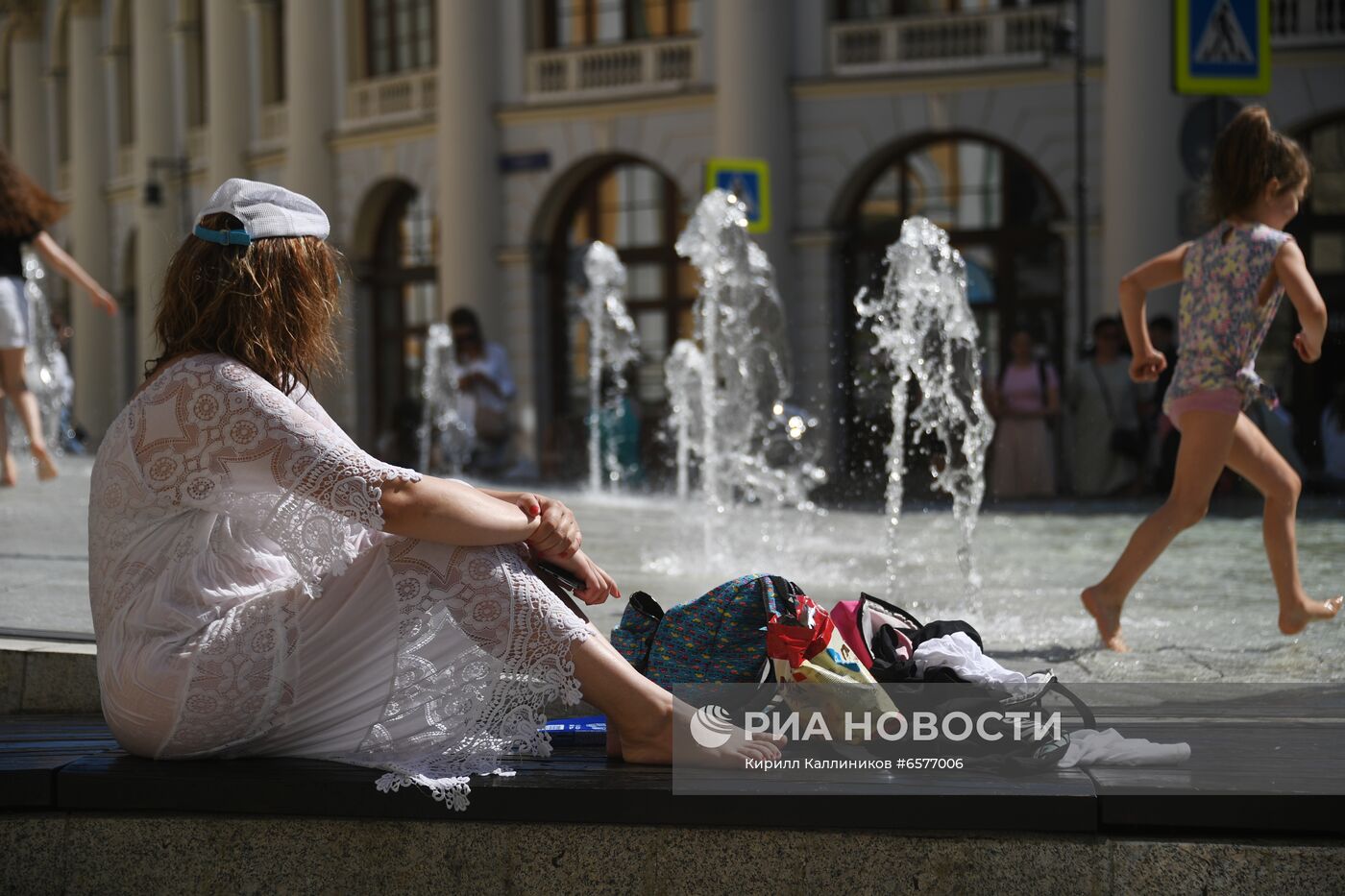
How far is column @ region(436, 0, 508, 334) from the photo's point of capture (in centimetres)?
2312

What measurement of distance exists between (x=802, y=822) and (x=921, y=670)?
22.7 inches

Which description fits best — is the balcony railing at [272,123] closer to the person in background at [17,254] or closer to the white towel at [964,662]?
the person in background at [17,254]

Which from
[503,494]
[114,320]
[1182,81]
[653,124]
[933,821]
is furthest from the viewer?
[114,320]

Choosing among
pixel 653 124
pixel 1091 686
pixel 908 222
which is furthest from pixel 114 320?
pixel 1091 686

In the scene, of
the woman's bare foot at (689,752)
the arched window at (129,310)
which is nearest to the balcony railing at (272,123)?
the arched window at (129,310)

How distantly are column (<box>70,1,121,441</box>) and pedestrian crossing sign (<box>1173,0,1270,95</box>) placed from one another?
2979 centimetres

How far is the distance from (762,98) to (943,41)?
2.19 m

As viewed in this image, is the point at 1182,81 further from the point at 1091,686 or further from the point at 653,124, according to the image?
the point at 653,124

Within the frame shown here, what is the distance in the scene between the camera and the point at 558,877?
3.09 m

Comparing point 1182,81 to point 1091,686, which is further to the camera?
point 1182,81

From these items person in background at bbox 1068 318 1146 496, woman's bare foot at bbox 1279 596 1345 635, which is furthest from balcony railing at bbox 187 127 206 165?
woman's bare foot at bbox 1279 596 1345 635

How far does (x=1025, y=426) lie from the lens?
1412 centimetres

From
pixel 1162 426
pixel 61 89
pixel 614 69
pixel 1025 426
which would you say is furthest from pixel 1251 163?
pixel 61 89

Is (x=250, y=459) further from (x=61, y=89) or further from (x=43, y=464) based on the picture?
(x=61, y=89)
